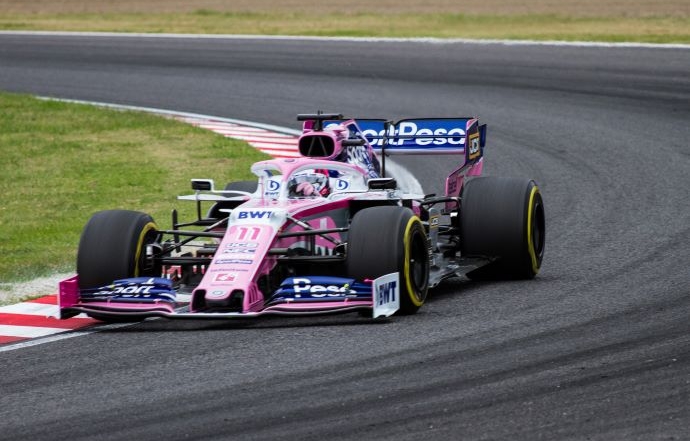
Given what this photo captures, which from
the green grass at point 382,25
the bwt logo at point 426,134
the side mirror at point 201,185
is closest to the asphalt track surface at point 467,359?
the side mirror at point 201,185

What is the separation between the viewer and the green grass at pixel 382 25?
29.6 meters

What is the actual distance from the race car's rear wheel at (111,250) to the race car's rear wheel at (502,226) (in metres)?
2.58

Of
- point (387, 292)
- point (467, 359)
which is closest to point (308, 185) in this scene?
point (387, 292)

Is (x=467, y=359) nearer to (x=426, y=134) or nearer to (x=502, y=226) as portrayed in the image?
(x=502, y=226)

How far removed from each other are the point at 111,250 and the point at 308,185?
163cm

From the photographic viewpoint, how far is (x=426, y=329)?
890 centimetres

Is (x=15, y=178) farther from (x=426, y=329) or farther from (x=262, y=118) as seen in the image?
(x=426, y=329)

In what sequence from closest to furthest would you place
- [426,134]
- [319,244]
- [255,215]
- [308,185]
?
[255,215], [319,244], [308,185], [426,134]

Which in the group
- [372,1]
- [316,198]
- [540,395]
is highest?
[372,1]

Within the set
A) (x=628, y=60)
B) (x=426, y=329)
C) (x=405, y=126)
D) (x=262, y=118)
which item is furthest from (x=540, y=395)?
(x=628, y=60)

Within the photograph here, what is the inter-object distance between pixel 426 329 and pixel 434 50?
19172 mm

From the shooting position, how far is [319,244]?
33.0ft

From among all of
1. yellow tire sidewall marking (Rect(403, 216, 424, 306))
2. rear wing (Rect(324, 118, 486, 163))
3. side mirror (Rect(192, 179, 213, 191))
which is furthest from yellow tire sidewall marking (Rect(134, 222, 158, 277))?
rear wing (Rect(324, 118, 486, 163))

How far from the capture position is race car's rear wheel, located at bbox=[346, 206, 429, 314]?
9156 millimetres
